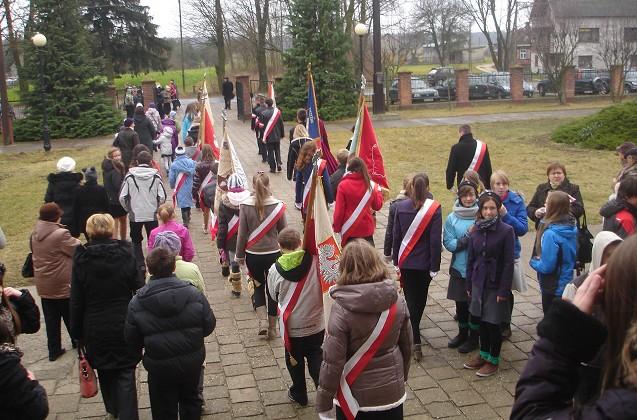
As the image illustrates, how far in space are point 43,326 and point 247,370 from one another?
10.3ft

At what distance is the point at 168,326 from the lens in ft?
16.1

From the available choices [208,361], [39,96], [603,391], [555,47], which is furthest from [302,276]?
[555,47]

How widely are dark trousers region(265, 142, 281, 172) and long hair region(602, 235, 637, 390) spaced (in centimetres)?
1561

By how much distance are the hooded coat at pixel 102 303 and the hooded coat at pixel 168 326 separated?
610 millimetres

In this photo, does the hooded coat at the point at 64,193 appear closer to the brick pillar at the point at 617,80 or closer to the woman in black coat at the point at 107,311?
the woman in black coat at the point at 107,311

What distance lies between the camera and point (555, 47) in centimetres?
3856

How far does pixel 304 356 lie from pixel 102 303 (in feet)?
5.47

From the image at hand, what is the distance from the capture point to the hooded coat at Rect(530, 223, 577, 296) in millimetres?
6301

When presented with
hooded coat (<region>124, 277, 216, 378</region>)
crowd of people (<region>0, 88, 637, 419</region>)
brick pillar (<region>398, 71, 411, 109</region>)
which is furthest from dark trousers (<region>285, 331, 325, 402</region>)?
brick pillar (<region>398, 71, 411, 109</region>)

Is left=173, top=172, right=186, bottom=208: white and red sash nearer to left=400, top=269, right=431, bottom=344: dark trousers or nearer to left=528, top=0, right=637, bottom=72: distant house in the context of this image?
left=400, top=269, right=431, bottom=344: dark trousers

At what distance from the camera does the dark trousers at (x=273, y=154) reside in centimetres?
1755

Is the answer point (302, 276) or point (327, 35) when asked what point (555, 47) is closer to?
point (327, 35)

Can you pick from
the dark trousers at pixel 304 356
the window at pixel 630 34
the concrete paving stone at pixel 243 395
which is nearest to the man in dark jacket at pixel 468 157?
the concrete paving stone at pixel 243 395

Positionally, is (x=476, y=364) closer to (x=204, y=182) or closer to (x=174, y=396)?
(x=174, y=396)
